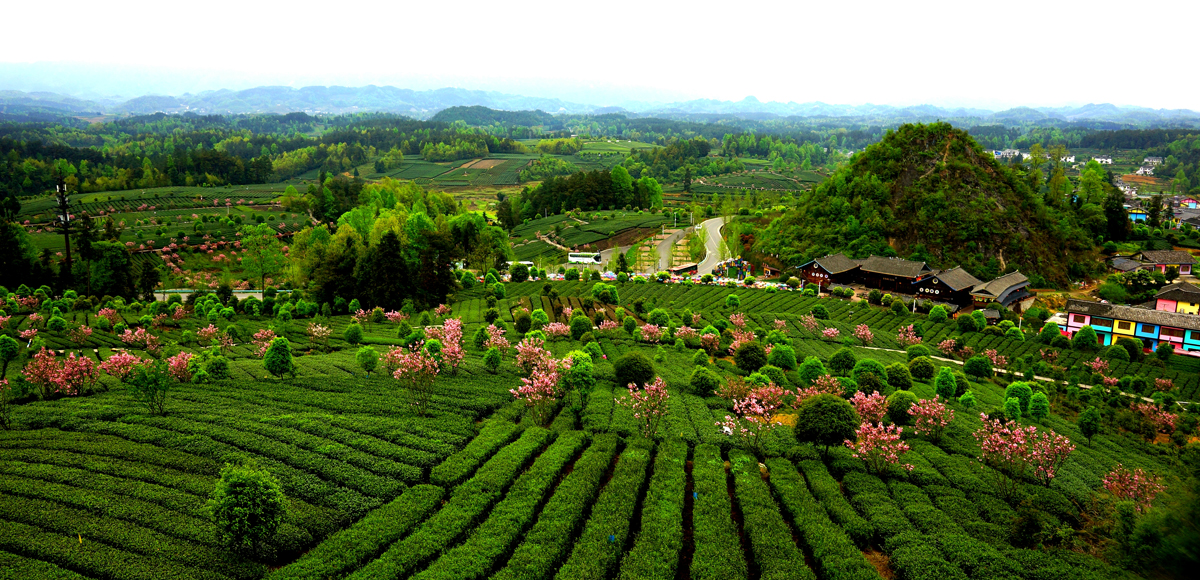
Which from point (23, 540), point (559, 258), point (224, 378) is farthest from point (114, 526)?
point (559, 258)

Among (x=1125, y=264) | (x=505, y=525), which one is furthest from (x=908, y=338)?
(x=1125, y=264)

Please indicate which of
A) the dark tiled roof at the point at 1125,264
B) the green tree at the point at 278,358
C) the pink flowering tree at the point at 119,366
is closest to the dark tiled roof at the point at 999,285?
the dark tiled roof at the point at 1125,264

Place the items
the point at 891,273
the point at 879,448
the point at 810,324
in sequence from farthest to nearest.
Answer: the point at 891,273 < the point at 810,324 < the point at 879,448

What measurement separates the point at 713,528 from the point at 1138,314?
4778 centimetres

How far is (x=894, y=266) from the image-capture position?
62406 mm

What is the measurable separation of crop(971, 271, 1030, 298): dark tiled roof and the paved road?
93.3 feet

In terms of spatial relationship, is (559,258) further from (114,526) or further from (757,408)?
(114,526)

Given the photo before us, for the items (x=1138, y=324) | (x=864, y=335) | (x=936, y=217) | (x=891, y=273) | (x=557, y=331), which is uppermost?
(x=936, y=217)

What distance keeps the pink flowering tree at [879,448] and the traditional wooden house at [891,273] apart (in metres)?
45.7

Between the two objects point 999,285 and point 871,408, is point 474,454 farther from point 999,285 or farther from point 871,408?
point 999,285

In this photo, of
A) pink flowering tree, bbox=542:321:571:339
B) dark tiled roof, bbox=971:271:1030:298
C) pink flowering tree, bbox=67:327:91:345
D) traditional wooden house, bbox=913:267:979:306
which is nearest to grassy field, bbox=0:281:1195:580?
pink flowering tree, bbox=67:327:91:345

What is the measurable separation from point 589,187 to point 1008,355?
7685cm

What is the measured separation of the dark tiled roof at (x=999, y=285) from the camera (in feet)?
185

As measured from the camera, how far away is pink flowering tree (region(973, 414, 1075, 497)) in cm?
1906
